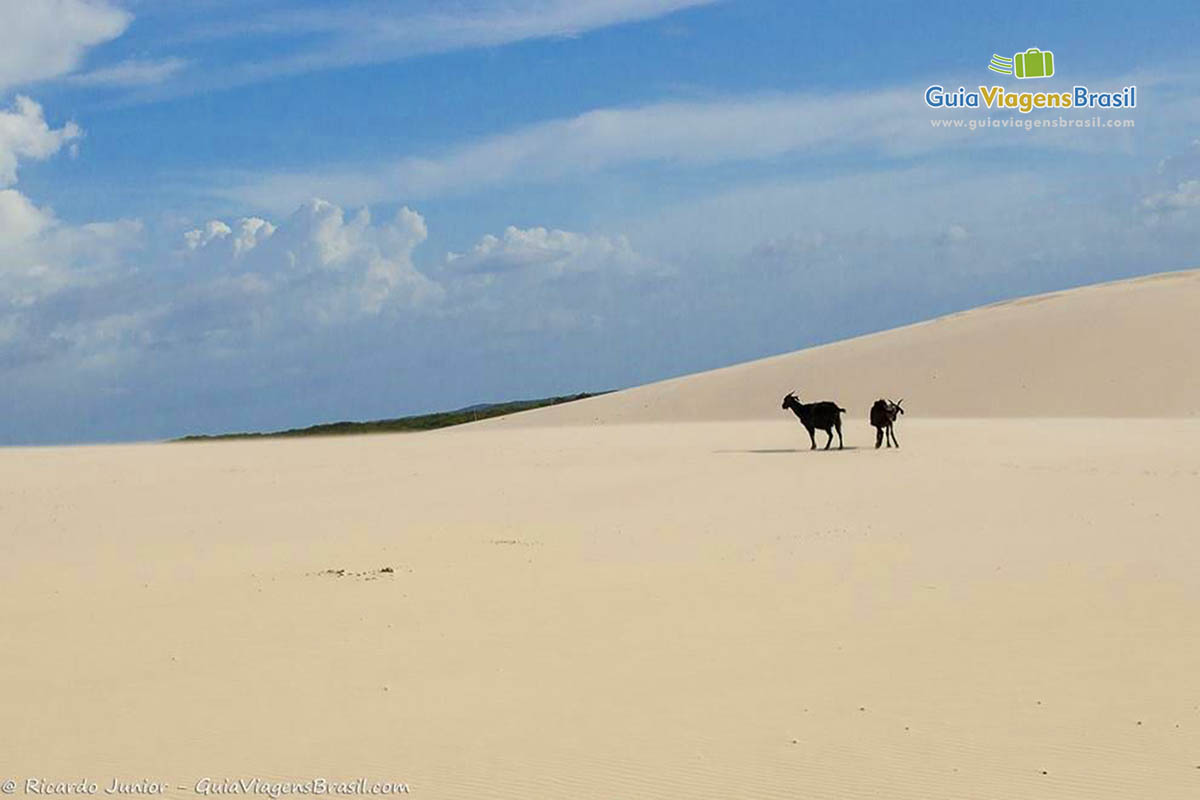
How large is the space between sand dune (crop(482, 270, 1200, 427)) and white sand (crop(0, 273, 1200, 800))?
17175 mm

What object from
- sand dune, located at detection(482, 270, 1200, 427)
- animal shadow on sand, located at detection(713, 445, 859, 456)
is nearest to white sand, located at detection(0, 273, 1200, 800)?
animal shadow on sand, located at detection(713, 445, 859, 456)

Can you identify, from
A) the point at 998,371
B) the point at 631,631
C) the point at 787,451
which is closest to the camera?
the point at 631,631

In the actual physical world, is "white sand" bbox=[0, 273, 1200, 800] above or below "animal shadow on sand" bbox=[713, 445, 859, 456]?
Result: below

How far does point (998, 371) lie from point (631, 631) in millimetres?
35591

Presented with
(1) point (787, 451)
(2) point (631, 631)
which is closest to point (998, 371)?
(1) point (787, 451)

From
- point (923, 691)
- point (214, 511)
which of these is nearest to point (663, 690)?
point (923, 691)

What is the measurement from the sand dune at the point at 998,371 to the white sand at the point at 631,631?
676 inches

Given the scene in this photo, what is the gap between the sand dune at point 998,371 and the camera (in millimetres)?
39500

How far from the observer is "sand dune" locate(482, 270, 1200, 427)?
39.5 metres

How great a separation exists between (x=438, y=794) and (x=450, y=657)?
3.01 meters

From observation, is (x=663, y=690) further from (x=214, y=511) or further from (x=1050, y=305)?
(x=1050, y=305)

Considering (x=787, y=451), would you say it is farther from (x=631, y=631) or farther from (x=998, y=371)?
(x=998, y=371)

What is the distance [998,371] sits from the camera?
4328 cm

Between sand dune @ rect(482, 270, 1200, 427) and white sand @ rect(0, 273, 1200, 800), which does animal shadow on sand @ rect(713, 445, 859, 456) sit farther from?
sand dune @ rect(482, 270, 1200, 427)
